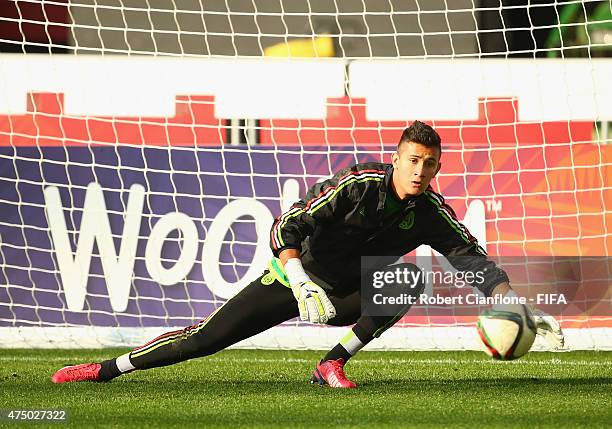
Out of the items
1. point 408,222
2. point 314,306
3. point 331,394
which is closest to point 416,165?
point 408,222

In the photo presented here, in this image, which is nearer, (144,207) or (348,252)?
(348,252)

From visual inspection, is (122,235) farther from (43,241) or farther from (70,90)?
(70,90)

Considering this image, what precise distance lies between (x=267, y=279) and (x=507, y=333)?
131 cm

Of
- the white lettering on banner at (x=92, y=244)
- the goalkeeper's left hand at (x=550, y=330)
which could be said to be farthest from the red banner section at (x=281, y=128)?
the goalkeeper's left hand at (x=550, y=330)

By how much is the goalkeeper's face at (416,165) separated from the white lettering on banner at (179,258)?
331cm

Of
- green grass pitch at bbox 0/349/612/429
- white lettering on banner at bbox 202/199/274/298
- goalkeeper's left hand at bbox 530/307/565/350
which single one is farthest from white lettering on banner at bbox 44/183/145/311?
goalkeeper's left hand at bbox 530/307/565/350

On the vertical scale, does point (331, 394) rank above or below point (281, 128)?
below

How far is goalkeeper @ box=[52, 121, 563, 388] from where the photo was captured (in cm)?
518

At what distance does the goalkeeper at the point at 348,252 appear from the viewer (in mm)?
5180

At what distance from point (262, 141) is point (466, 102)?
1.64 meters

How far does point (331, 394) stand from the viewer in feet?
17.5

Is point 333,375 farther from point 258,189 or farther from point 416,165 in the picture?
point 258,189

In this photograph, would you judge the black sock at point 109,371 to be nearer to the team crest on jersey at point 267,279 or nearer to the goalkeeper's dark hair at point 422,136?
the team crest on jersey at point 267,279

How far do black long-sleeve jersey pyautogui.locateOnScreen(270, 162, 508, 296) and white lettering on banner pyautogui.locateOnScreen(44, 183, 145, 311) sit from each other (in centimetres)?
291
